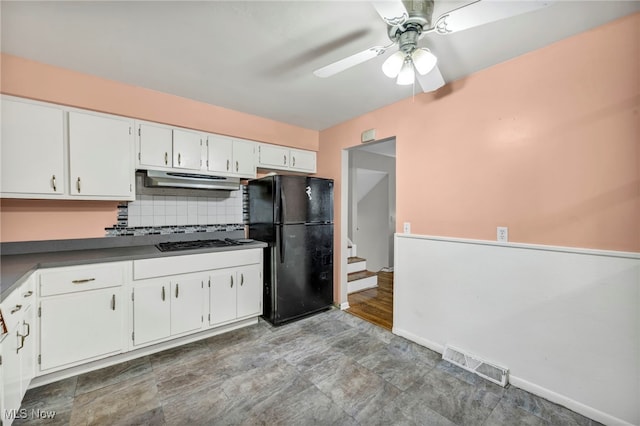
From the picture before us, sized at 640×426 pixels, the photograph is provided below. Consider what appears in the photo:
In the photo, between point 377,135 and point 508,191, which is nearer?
point 508,191

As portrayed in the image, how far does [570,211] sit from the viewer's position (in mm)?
1706

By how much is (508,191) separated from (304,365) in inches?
85.1

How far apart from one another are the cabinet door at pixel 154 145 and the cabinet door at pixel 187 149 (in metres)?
0.05

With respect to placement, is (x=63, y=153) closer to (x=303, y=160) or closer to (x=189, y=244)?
(x=189, y=244)

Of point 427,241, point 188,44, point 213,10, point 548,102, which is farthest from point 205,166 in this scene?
point 548,102

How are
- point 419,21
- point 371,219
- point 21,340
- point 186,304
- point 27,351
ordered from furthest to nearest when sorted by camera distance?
point 371,219, point 186,304, point 27,351, point 21,340, point 419,21

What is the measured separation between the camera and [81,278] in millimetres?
1947

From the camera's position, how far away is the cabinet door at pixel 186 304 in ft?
7.70

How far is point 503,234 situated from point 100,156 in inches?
134

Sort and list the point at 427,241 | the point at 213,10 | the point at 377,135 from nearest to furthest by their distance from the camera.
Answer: the point at 213,10 < the point at 427,241 < the point at 377,135

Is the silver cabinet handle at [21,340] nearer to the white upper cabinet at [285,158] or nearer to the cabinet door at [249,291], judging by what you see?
the cabinet door at [249,291]

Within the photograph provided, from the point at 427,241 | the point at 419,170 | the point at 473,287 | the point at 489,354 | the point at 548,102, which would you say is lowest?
the point at 489,354

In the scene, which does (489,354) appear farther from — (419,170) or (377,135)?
(377,135)

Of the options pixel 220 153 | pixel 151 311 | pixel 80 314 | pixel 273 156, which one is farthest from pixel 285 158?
pixel 80 314
